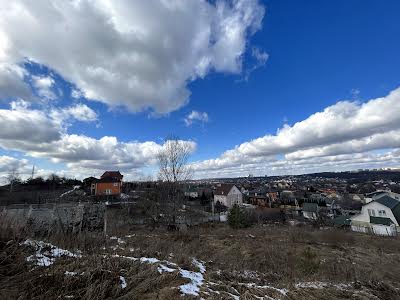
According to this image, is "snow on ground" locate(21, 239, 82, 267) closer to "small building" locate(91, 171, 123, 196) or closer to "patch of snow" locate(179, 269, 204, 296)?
"patch of snow" locate(179, 269, 204, 296)

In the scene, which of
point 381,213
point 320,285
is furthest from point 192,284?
point 381,213

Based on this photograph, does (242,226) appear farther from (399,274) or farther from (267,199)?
(267,199)

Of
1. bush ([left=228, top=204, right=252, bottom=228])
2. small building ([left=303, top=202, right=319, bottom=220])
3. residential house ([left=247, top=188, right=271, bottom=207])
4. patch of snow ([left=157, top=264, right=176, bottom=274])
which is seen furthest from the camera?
residential house ([left=247, top=188, right=271, bottom=207])

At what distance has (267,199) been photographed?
82875 mm

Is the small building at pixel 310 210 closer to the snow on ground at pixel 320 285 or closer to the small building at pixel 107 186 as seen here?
the small building at pixel 107 186

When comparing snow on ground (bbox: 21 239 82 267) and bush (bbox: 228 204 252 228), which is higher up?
snow on ground (bbox: 21 239 82 267)

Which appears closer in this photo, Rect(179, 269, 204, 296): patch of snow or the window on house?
Rect(179, 269, 204, 296): patch of snow

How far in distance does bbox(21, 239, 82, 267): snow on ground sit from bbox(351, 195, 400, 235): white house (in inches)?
1781

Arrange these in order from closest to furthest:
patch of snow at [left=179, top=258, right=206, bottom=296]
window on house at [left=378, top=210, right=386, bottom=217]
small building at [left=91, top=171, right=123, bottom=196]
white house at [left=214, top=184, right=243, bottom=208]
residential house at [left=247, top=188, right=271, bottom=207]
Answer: patch of snow at [left=179, top=258, right=206, bottom=296], window on house at [left=378, top=210, right=386, bottom=217], small building at [left=91, top=171, right=123, bottom=196], white house at [left=214, top=184, right=243, bottom=208], residential house at [left=247, top=188, right=271, bottom=207]

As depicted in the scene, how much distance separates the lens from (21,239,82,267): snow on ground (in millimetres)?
4398

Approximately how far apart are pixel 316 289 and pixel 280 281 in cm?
97

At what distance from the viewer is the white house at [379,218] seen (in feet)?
126

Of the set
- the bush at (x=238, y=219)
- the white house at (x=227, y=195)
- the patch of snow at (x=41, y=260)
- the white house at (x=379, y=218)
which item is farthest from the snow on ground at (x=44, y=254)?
the white house at (x=227, y=195)

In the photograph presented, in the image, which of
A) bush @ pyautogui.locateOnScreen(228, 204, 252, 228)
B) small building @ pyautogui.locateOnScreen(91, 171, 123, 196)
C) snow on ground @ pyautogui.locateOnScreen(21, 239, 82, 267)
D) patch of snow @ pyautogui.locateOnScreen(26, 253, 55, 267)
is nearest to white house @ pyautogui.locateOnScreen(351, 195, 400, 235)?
bush @ pyautogui.locateOnScreen(228, 204, 252, 228)
